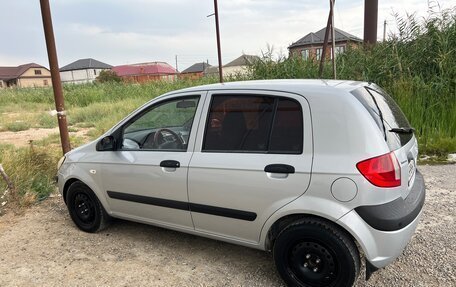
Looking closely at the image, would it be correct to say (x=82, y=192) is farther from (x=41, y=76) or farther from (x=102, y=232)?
(x=41, y=76)

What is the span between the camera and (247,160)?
289 centimetres

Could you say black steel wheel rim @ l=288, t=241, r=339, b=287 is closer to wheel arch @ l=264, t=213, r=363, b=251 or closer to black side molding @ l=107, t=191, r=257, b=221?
wheel arch @ l=264, t=213, r=363, b=251

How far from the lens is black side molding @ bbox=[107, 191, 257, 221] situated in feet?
9.70

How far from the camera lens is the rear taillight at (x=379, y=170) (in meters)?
2.46

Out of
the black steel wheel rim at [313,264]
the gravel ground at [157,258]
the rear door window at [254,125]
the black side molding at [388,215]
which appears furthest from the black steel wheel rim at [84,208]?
the black side molding at [388,215]

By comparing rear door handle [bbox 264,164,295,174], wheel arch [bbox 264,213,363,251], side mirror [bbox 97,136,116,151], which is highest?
side mirror [bbox 97,136,116,151]

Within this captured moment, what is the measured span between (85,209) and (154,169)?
133 cm

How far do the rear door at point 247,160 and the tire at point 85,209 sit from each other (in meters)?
1.36

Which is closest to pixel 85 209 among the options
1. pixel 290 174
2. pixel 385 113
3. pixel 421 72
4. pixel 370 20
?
pixel 290 174

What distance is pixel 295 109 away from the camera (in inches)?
110

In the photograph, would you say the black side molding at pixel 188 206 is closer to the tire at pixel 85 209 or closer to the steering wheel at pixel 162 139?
the tire at pixel 85 209

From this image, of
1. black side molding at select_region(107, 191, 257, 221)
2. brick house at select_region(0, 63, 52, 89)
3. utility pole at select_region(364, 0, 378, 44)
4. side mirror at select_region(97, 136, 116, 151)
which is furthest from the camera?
brick house at select_region(0, 63, 52, 89)

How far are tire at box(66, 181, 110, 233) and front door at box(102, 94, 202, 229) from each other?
0.83 ft

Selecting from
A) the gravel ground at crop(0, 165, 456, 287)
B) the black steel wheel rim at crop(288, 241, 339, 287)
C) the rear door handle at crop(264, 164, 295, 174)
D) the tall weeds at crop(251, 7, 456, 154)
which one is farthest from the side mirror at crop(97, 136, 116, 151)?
the tall weeds at crop(251, 7, 456, 154)
